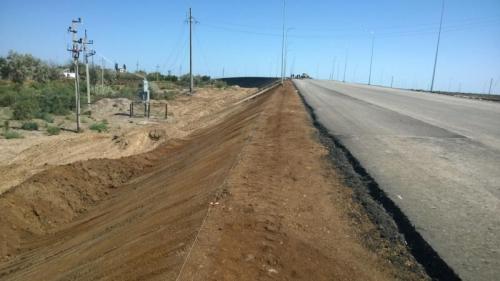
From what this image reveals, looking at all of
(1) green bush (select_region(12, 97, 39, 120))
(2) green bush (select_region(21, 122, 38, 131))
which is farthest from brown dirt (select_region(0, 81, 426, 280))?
(1) green bush (select_region(12, 97, 39, 120))

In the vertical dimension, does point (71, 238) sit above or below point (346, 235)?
below

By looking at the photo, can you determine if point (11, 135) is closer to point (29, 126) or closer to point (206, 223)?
point (29, 126)

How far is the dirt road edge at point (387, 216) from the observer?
14.5 feet

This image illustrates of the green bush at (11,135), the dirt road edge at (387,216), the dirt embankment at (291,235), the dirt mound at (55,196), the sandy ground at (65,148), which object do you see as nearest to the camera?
the dirt embankment at (291,235)

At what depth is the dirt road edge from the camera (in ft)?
14.5

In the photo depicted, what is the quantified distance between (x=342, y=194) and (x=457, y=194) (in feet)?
5.46

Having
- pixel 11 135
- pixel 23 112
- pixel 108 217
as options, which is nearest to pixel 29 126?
pixel 11 135

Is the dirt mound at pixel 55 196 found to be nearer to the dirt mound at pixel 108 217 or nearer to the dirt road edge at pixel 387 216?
the dirt mound at pixel 108 217

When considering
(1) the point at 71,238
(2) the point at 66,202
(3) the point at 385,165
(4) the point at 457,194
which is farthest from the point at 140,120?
(4) the point at 457,194

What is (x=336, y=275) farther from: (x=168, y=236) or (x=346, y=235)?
(x=168, y=236)

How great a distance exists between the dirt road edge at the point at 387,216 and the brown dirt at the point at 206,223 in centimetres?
17

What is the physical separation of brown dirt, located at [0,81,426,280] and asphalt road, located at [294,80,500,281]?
2.11 ft

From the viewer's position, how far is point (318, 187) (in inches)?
287

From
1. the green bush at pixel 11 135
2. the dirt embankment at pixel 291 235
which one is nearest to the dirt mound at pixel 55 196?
the dirt embankment at pixel 291 235
